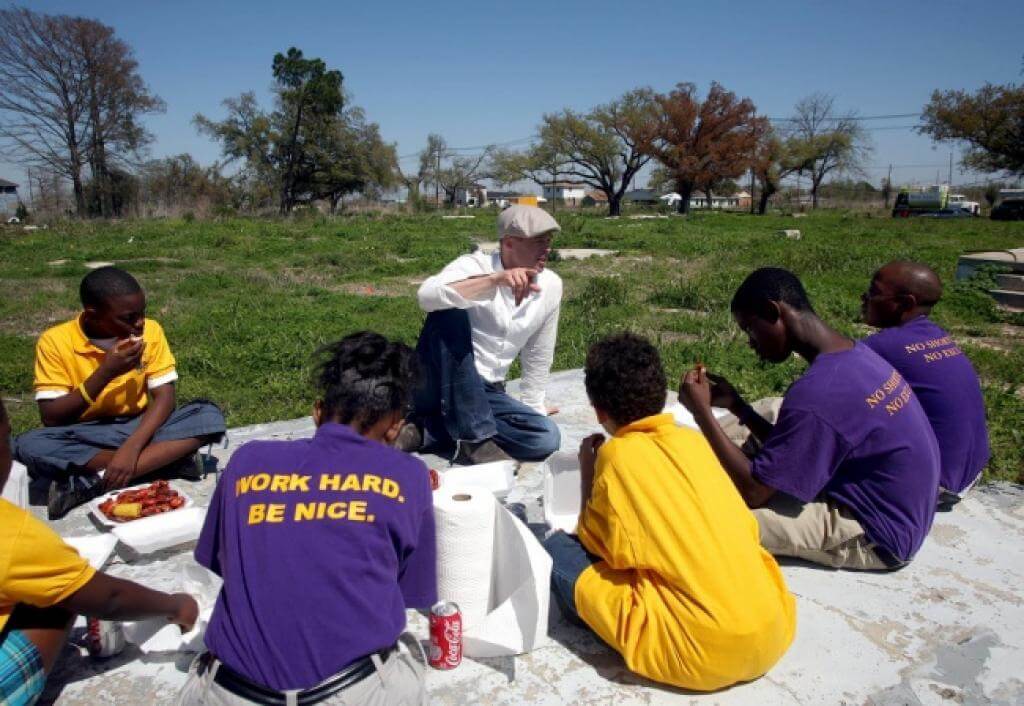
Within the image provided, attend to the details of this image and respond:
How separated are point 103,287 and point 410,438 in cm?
159

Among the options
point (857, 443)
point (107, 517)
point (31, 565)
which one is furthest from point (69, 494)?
point (857, 443)

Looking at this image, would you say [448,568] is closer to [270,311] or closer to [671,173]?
[270,311]

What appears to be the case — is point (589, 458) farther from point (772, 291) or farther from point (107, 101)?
point (107, 101)

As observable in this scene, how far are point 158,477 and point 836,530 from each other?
302cm

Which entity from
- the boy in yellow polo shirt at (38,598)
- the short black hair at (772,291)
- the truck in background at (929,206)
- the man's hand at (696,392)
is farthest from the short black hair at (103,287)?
the truck in background at (929,206)

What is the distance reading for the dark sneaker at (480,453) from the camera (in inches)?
143

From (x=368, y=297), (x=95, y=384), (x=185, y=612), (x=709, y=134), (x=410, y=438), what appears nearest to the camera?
(x=185, y=612)

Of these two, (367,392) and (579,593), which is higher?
(367,392)

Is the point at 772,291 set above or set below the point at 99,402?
above

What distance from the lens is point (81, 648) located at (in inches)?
86.0

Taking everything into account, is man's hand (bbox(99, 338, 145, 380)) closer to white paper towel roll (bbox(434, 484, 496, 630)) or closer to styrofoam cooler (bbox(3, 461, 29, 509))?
styrofoam cooler (bbox(3, 461, 29, 509))

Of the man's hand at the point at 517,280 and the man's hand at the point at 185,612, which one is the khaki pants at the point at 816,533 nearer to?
the man's hand at the point at 517,280

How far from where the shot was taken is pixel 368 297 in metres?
9.32

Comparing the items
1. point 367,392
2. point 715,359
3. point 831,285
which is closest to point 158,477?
point 367,392
